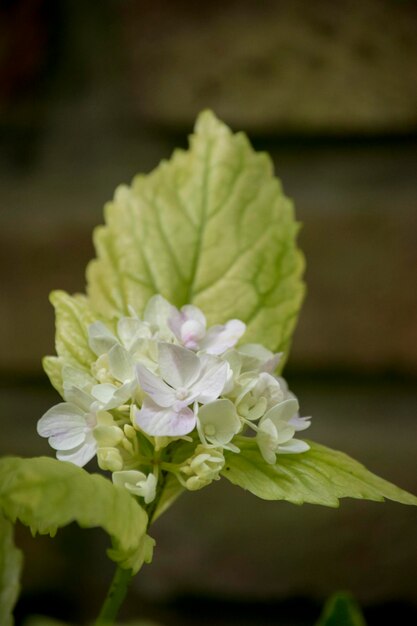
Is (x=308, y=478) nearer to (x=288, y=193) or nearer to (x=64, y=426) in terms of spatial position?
(x=64, y=426)

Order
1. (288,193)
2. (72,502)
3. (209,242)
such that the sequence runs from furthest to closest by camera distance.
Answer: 1. (288,193)
2. (209,242)
3. (72,502)

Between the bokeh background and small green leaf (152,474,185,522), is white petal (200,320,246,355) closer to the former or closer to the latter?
small green leaf (152,474,185,522)

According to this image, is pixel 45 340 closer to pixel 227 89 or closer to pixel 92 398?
pixel 227 89

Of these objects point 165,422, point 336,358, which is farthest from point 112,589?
point 336,358

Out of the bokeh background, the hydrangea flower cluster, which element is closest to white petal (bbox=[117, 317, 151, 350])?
the hydrangea flower cluster

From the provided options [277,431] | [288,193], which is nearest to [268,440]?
[277,431]
